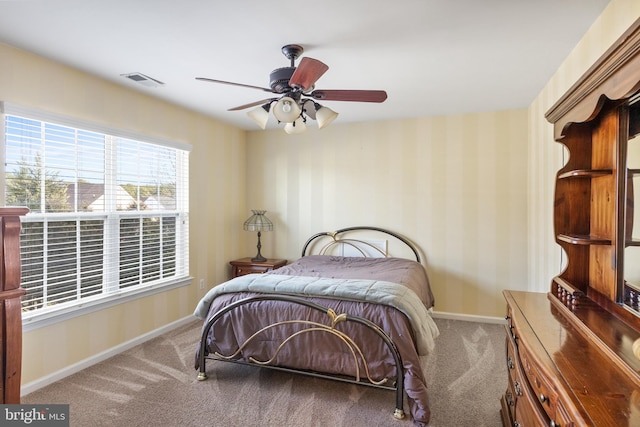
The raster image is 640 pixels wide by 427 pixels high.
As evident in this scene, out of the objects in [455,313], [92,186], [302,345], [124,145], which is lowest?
[455,313]

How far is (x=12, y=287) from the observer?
70.8 inches

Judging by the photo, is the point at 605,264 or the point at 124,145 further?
the point at 124,145

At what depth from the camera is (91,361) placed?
2896 mm

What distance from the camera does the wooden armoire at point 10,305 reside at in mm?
1760

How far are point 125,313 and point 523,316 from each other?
3275mm

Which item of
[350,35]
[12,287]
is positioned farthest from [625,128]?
[12,287]

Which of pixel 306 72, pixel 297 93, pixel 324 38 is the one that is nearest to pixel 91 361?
pixel 297 93

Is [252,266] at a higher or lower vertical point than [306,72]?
lower

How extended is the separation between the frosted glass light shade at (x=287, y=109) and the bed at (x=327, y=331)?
48.1 inches

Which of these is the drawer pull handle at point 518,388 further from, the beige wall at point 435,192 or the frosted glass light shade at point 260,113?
the beige wall at point 435,192

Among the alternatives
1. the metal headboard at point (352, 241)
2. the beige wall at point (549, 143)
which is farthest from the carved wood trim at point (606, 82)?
the metal headboard at point (352, 241)

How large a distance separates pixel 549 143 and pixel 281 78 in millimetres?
2398

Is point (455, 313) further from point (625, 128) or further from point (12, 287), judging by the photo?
point (12, 287)

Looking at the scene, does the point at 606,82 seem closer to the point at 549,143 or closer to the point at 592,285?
the point at 592,285
